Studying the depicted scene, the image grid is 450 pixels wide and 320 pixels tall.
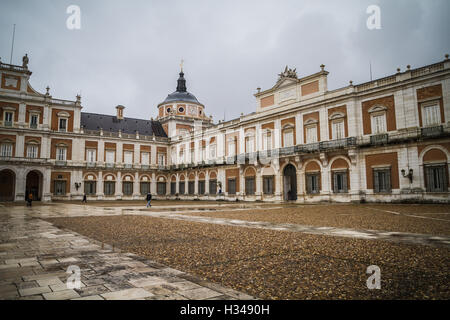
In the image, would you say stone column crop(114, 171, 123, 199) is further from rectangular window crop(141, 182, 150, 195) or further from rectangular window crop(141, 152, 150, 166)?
rectangular window crop(141, 152, 150, 166)

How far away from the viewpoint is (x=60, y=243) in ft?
20.2

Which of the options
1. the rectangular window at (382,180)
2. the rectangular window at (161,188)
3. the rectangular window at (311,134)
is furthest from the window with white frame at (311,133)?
the rectangular window at (161,188)

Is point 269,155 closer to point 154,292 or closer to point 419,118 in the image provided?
point 419,118

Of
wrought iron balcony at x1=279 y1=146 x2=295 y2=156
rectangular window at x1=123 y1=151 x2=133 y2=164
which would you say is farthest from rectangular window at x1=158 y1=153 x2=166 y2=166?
wrought iron balcony at x1=279 y1=146 x2=295 y2=156

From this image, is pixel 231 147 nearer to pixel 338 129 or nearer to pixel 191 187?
pixel 191 187

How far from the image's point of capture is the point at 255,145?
104ft

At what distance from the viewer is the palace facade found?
67.7ft

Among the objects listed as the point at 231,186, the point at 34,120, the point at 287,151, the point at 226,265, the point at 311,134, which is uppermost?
the point at 34,120

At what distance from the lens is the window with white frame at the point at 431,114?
782 inches

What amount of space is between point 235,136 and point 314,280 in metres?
30.7

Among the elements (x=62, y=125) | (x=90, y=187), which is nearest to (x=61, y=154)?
(x=62, y=125)

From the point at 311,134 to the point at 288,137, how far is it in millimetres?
2504
